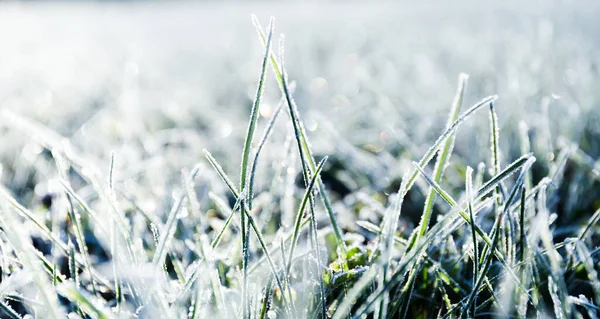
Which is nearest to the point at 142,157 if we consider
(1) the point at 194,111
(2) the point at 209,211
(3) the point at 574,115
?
(2) the point at 209,211

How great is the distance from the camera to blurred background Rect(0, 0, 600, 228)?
93cm

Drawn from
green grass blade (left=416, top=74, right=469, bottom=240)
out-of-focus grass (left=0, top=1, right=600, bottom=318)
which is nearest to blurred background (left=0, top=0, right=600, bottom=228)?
out-of-focus grass (left=0, top=1, right=600, bottom=318)

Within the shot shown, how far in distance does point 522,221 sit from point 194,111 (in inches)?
39.4

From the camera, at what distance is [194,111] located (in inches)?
53.6

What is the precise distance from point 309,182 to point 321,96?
101 cm

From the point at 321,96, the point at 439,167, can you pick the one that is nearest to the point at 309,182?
the point at 439,167

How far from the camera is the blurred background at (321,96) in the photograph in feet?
3.06

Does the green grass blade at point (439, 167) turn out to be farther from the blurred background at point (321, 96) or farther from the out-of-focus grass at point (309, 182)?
the blurred background at point (321, 96)

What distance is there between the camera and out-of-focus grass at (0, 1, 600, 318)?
0.47 m

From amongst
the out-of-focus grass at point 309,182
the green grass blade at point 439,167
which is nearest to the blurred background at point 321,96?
the out-of-focus grass at point 309,182

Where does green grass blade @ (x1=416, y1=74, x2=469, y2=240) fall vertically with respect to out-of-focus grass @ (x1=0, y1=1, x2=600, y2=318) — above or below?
above

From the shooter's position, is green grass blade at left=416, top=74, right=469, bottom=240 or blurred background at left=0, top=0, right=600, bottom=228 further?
blurred background at left=0, top=0, right=600, bottom=228

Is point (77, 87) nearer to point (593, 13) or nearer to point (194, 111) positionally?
point (194, 111)

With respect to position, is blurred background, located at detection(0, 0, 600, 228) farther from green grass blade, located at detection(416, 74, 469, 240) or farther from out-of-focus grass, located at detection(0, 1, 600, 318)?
green grass blade, located at detection(416, 74, 469, 240)
